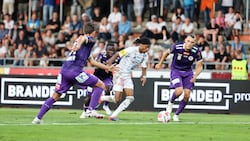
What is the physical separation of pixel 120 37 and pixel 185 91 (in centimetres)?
1084

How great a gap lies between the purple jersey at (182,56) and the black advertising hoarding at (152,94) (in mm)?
4685

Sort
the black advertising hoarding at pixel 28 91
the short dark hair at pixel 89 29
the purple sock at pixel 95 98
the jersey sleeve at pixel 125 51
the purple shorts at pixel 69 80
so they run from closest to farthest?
the purple shorts at pixel 69 80, the short dark hair at pixel 89 29, the jersey sleeve at pixel 125 51, the purple sock at pixel 95 98, the black advertising hoarding at pixel 28 91

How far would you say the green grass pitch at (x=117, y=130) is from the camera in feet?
53.7

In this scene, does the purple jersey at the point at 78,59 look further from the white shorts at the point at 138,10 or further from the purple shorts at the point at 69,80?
the white shorts at the point at 138,10

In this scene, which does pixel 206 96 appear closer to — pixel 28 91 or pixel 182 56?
pixel 182 56

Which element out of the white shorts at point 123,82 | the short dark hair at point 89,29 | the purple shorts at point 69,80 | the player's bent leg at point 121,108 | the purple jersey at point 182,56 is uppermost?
the short dark hair at point 89,29

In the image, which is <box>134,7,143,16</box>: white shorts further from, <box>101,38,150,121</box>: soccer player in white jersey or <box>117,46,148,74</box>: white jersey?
<box>117,46,148,74</box>: white jersey

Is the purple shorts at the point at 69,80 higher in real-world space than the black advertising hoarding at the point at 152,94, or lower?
higher

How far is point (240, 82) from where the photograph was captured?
93.0 ft

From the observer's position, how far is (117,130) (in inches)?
722

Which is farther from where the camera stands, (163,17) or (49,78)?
(163,17)

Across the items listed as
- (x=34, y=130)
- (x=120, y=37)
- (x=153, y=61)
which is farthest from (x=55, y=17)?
(x=34, y=130)

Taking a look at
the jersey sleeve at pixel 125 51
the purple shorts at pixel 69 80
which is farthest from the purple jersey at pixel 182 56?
the purple shorts at pixel 69 80

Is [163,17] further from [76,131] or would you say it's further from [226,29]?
[76,131]
